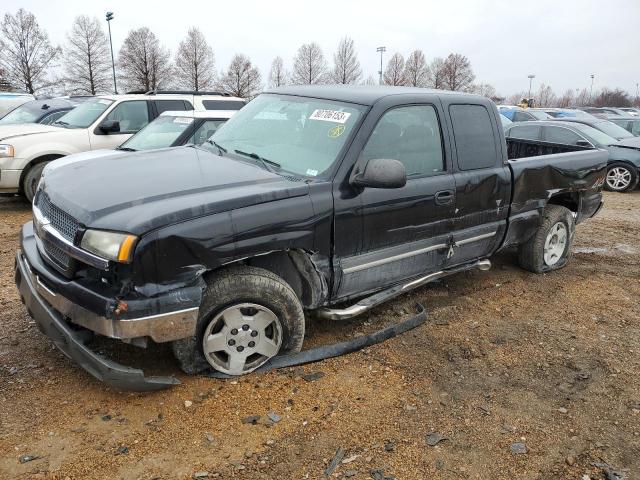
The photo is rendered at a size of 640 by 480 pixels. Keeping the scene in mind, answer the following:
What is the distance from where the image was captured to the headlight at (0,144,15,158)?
25.0 feet

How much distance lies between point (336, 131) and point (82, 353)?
2.16 metres

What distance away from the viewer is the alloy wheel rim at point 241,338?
127 inches

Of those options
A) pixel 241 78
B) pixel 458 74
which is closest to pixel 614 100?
pixel 458 74

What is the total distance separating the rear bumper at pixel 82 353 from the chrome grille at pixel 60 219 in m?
0.38

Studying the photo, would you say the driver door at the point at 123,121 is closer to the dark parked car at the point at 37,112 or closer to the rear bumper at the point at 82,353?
the dark parked car at the point at 37,112

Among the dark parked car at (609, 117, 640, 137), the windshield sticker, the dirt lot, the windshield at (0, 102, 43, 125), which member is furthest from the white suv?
the dark parked car at (609, 117, 640, 137)

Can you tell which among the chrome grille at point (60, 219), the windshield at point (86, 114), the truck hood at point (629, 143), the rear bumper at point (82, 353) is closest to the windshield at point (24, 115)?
the windshield at point (86, 114)

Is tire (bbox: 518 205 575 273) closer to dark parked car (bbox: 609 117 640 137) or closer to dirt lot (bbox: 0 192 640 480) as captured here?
dirt lot (bbox: 0 192 640 480)

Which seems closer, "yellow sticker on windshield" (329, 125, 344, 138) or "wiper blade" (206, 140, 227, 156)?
"yellow sticker on windshield" (329, 125, 344, 138)

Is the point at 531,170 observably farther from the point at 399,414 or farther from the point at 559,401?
the point at 399,414

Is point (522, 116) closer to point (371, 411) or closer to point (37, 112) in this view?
point (37, 112)

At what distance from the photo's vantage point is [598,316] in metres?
4.74

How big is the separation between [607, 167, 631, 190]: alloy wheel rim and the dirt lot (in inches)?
344

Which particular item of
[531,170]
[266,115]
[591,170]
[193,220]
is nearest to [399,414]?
[193,220]
